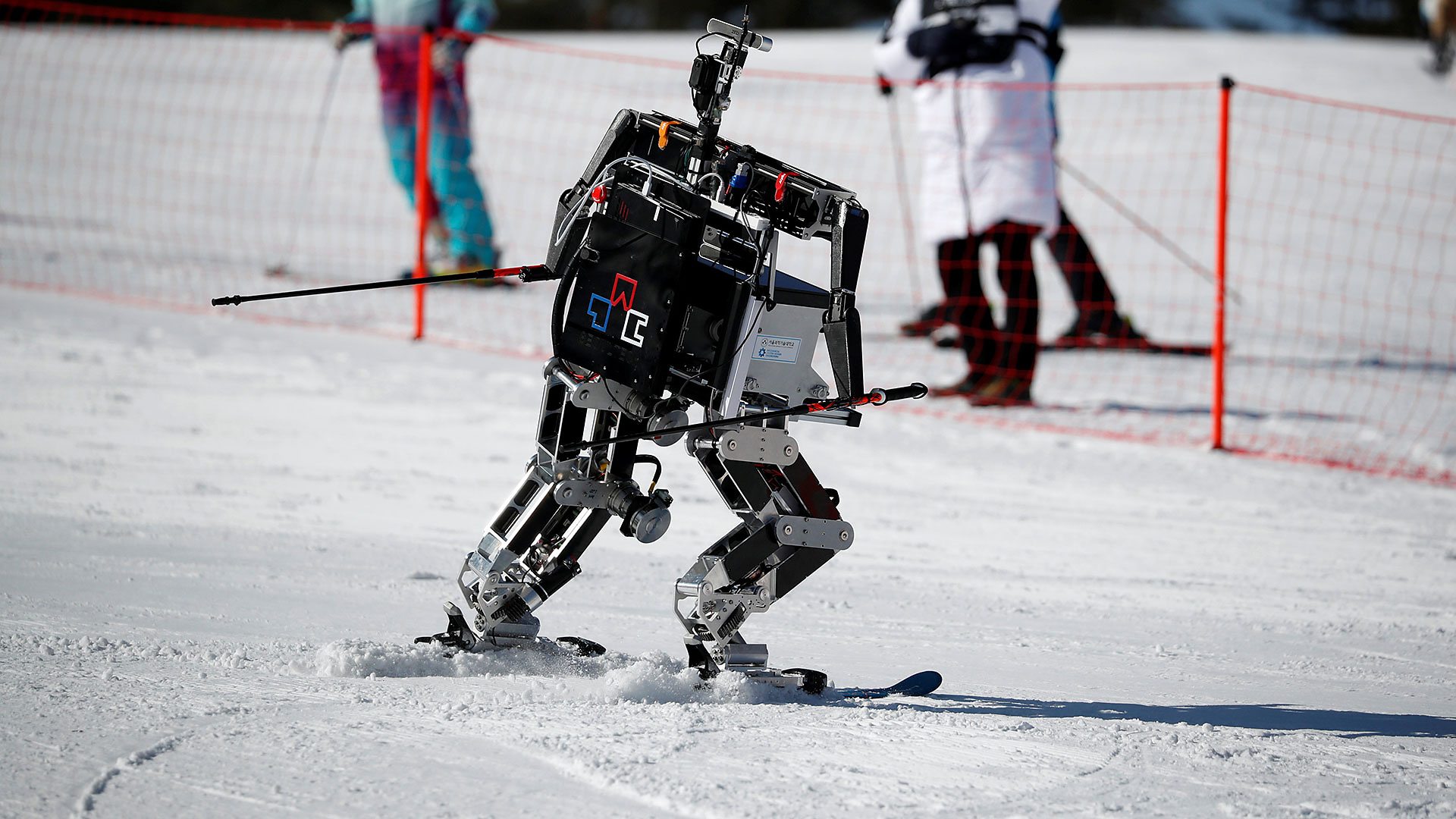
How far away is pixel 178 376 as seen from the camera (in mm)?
7426

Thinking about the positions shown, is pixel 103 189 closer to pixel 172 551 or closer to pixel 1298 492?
pixel 172 551

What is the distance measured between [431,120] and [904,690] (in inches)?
282

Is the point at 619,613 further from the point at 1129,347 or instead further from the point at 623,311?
the point at 1129,347

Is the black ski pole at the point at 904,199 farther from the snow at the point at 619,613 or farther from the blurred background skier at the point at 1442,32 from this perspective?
the blurred background skier at the point at 1442,32

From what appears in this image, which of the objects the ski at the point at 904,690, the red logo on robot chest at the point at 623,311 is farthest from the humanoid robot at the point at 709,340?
the ski at the point at 904,690

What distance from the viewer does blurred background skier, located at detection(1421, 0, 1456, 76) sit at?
19.1m

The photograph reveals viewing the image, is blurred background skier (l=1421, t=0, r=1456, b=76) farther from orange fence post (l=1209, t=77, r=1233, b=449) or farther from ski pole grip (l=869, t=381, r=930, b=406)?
ski pole grip (l=869, t=381, r=930, b=406)

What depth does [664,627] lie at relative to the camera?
171 inches

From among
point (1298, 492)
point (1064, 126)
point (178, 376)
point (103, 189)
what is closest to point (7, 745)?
point (178, 376)

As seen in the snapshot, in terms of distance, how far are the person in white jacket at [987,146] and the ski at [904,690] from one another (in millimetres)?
4085

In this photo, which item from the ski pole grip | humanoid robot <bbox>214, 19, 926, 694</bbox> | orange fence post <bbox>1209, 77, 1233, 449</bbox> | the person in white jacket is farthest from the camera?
the person in white jacket

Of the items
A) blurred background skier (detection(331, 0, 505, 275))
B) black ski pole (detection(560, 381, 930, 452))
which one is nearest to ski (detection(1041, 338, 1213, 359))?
blurred background skier (detection(331, 0, 505, 275))

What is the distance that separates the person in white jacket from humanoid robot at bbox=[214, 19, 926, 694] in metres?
4.39

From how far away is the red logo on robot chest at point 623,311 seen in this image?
338 centimetres
